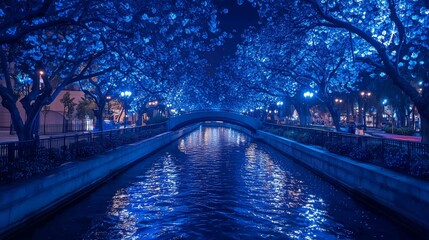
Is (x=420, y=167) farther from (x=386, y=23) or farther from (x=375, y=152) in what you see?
(x=386, y=23)

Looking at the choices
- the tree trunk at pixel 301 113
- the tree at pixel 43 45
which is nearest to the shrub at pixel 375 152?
the tree at pixel 43 45

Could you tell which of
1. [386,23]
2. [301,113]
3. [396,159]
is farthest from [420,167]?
[301,113]

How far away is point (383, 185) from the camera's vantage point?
13562 mm

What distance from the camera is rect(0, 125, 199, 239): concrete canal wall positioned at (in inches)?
416

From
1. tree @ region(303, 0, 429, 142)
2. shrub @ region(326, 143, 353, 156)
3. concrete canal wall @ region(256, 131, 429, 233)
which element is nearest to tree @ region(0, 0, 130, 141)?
tree @ region(303, 0, 429, 142)

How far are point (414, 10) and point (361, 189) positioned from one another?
356 inches

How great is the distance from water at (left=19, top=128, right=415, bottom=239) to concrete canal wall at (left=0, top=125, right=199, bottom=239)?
1.63ft

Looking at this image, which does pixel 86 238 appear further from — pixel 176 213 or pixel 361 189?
pixel 361 189

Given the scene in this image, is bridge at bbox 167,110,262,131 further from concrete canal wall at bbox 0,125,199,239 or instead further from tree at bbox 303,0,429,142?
tree at bbox 303,0,429,142

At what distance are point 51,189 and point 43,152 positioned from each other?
2.50m

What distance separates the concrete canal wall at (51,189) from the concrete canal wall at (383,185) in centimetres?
1203

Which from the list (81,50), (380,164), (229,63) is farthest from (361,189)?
(229,63)

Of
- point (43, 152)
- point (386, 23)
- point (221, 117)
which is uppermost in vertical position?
point (386, 23)

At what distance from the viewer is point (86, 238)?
10.7 metres
